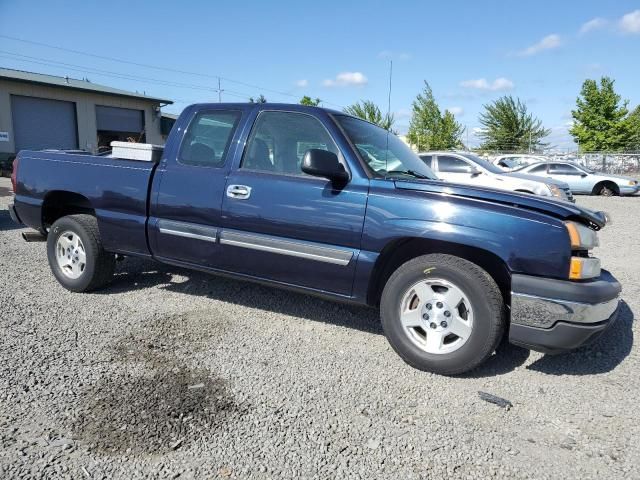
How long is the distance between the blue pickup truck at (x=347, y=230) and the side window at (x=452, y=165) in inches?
312

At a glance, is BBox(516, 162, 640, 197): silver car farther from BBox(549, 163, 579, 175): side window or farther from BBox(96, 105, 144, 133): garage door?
BBox(96, 105, 144, 133): garage door

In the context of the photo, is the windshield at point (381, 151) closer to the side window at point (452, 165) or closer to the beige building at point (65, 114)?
the side window at point (452, 165)

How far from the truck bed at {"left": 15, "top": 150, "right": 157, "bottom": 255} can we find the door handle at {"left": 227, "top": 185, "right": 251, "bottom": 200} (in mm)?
881

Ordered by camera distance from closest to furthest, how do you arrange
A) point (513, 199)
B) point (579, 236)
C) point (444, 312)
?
point (579, 236)
point (513, 199)
point (444, 312)

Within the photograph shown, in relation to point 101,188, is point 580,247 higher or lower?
lower

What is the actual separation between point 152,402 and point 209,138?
7.68 ft

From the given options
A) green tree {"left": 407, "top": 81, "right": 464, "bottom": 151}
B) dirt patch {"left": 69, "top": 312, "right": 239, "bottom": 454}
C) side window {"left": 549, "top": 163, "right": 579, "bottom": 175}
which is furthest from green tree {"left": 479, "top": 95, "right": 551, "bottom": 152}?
dirt patch {"left": 69, "top": 312, "right": 239, "bottom": 454}

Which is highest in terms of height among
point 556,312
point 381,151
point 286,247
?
point 381,151

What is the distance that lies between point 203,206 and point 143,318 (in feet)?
3.68

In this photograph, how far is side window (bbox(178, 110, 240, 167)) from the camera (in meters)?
4.14

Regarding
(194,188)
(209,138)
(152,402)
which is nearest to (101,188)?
(194,188)

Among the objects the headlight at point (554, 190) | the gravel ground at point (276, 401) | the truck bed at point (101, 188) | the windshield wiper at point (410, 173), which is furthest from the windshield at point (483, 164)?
the truck bed at point (101, 188)

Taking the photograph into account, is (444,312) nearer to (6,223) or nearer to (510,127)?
(6,223)

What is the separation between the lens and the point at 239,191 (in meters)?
3.87
